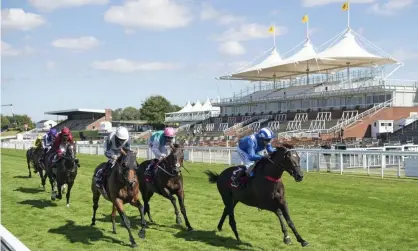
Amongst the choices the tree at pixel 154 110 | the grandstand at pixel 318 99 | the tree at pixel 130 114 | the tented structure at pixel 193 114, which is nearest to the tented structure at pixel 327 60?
the grandstand at pixel 318 99

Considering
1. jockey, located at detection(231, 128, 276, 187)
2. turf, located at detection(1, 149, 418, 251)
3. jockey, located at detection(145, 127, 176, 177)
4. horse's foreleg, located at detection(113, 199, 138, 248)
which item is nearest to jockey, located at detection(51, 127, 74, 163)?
turf, located at detection(1, 149, 418, 251)

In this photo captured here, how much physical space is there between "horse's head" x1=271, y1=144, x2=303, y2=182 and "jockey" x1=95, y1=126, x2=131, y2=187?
284 centimetres

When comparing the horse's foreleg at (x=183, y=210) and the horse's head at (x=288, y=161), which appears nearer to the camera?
the horse's head at (x=288, y=161)

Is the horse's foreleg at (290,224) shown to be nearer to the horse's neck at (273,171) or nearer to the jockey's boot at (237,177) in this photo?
the horse's neck at (273,171)

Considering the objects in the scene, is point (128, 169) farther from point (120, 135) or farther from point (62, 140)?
point (62, 140)

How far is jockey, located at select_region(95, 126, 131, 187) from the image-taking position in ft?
28.9

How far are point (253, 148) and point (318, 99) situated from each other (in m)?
45.9

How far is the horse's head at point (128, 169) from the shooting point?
797 cm

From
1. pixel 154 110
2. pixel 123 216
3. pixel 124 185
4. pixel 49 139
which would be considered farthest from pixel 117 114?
pixel 123 216

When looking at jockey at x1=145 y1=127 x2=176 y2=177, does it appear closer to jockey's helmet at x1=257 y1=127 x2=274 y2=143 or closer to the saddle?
the saddle

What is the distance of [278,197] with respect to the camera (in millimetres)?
7422

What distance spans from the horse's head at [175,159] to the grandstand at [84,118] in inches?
3413

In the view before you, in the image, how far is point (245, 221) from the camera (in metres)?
9.76

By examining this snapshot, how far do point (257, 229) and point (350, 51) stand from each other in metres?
49.1
